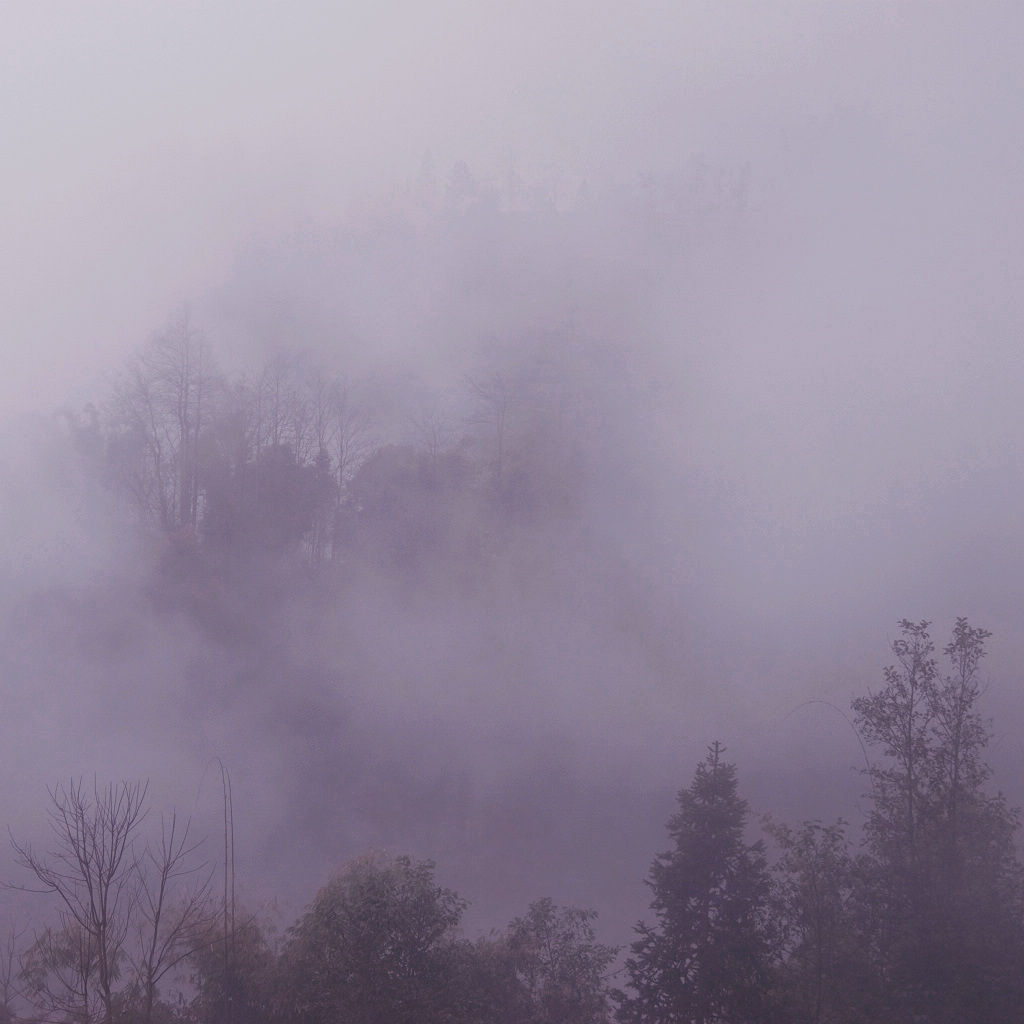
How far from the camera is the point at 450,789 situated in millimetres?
26625

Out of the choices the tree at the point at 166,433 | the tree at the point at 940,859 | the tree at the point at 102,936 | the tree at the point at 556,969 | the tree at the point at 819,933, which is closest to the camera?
the tree at the point at 102,936

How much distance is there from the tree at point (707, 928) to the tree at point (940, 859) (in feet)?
6.89

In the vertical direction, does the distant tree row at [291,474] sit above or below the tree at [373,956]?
above

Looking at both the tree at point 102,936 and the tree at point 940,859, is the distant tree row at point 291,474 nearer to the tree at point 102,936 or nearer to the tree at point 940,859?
the tree at point 102,936

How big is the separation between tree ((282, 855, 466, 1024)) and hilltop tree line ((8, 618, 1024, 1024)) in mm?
26

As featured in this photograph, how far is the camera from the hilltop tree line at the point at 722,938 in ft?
40.4

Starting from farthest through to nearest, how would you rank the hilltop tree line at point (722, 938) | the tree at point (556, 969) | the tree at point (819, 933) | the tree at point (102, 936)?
the tree at point (556, 969) → the tree at point (819, 933) → the hilltop tree line at point (722, 938) → the tree at point (102, 936)

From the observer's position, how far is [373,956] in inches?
498

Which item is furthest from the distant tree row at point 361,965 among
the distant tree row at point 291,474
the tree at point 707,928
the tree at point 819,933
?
the distant tree row at point 291,474

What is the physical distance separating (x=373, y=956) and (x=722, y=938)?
582 cm

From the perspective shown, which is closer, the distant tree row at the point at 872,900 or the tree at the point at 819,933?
the distant tree row at the point at 872,900

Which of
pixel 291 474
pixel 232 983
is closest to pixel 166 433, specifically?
pixel 291 474

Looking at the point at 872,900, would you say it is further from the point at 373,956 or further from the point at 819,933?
the point at 373,956

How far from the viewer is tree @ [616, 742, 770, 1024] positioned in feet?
43.4
